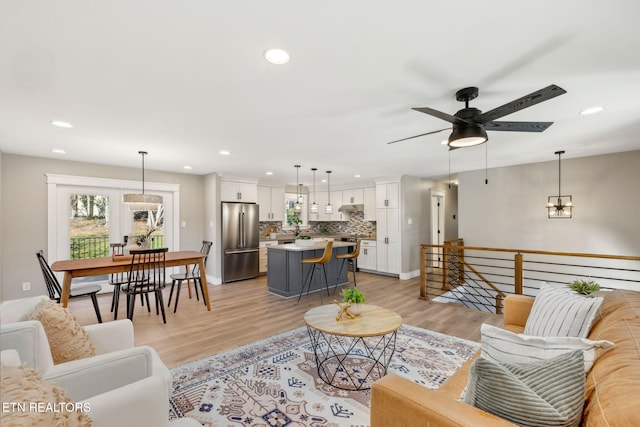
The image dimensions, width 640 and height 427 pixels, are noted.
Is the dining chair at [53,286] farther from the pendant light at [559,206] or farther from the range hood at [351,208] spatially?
the pendant light at [559,206]

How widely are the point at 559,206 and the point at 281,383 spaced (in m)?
5.34

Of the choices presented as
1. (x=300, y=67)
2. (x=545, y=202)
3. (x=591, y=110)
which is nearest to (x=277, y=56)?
(x=300, y=67)

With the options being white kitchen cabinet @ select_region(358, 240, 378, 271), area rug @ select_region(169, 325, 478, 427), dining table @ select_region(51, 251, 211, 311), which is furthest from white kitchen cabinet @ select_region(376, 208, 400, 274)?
dining table @ select_region(51, 251, 211, 311)

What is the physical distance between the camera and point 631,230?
4473 mm

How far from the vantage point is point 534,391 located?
99cm

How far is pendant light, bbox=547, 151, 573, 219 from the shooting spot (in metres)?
4.88

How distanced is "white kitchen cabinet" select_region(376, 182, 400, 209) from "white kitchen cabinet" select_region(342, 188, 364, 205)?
74cm

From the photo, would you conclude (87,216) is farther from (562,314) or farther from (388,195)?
(562,314)

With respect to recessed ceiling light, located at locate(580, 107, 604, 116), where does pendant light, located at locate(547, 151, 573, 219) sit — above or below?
below

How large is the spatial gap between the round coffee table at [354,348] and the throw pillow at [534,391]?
1.07 meters

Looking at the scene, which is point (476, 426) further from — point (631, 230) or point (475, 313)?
point (631, 230)

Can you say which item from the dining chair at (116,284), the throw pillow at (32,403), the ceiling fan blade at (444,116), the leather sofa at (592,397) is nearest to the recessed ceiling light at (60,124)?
the dining chair at (116,284)

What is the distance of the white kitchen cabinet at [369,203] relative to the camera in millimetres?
7421

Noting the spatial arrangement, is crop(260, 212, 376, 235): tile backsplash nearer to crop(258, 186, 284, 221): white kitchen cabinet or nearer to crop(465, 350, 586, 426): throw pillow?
crop(258, 186, 284, 221): white kitchen cabinet
